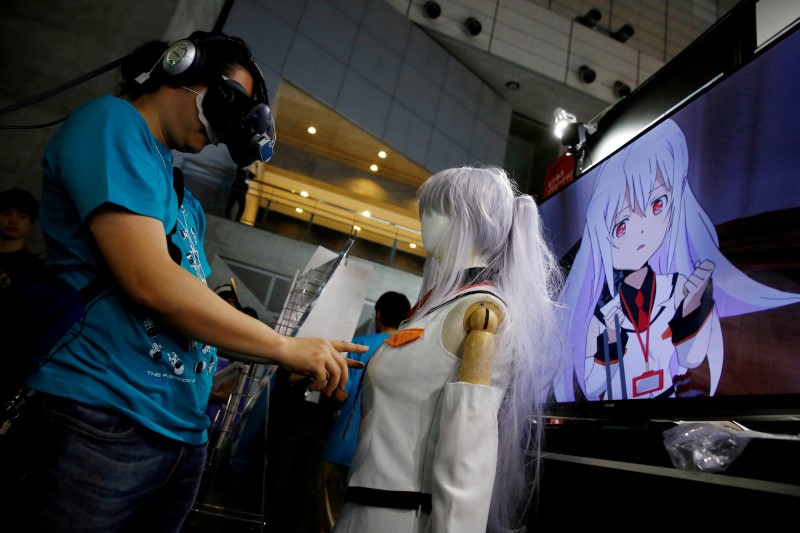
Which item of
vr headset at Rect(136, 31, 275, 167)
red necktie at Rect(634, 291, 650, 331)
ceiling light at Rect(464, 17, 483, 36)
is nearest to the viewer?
vr headset at Rect(136, 31, 275, 167)

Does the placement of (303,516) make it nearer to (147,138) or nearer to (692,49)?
(147,138)

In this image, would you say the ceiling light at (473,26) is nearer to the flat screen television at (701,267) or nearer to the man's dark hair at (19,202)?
the flat screen television at (701,267)

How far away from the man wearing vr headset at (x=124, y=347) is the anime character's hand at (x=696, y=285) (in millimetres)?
1168

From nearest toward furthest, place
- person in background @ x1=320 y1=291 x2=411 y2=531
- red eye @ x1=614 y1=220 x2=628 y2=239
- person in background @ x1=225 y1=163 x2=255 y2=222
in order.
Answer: red eye @ x1=614 y1=220 x2=628 y2=239 < person in background @ x1=320 y1=291 x2=411 y2=531 < person in background @ x1=225 y1=163 x2=255 y2=222

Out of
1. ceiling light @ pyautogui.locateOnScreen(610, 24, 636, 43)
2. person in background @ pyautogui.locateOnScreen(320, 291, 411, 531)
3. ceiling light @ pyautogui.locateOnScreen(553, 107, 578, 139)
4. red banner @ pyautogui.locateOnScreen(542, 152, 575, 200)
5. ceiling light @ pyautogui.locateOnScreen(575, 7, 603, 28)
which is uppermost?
ceiling light @ pyautogui.locateOnScreen(575, 7, 603, 28)

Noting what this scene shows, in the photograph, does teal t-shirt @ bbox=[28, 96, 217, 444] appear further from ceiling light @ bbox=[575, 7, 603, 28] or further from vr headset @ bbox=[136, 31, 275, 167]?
ceiling light @ bbox=[575, 7, 603, 28]

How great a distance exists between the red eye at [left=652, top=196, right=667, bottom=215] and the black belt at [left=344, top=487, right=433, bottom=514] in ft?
4.73

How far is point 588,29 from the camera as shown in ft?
38.2

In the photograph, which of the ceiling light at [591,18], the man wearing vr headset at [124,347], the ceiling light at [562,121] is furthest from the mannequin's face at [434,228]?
the ceiling light at [591,18]

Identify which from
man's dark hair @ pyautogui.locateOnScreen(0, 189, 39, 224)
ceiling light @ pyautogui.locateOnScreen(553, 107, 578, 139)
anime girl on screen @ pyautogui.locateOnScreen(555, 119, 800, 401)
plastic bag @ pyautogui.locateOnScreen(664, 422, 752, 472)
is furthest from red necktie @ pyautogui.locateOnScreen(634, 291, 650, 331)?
man's dark hair @ pyautogui.locateOnScreen(0, 189, 39, 224)

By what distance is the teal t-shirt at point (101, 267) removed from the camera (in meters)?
0.89

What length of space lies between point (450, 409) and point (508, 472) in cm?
43

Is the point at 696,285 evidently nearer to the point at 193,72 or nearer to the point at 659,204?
the point at 659,204

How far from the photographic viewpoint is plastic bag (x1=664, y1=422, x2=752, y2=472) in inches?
38.2
